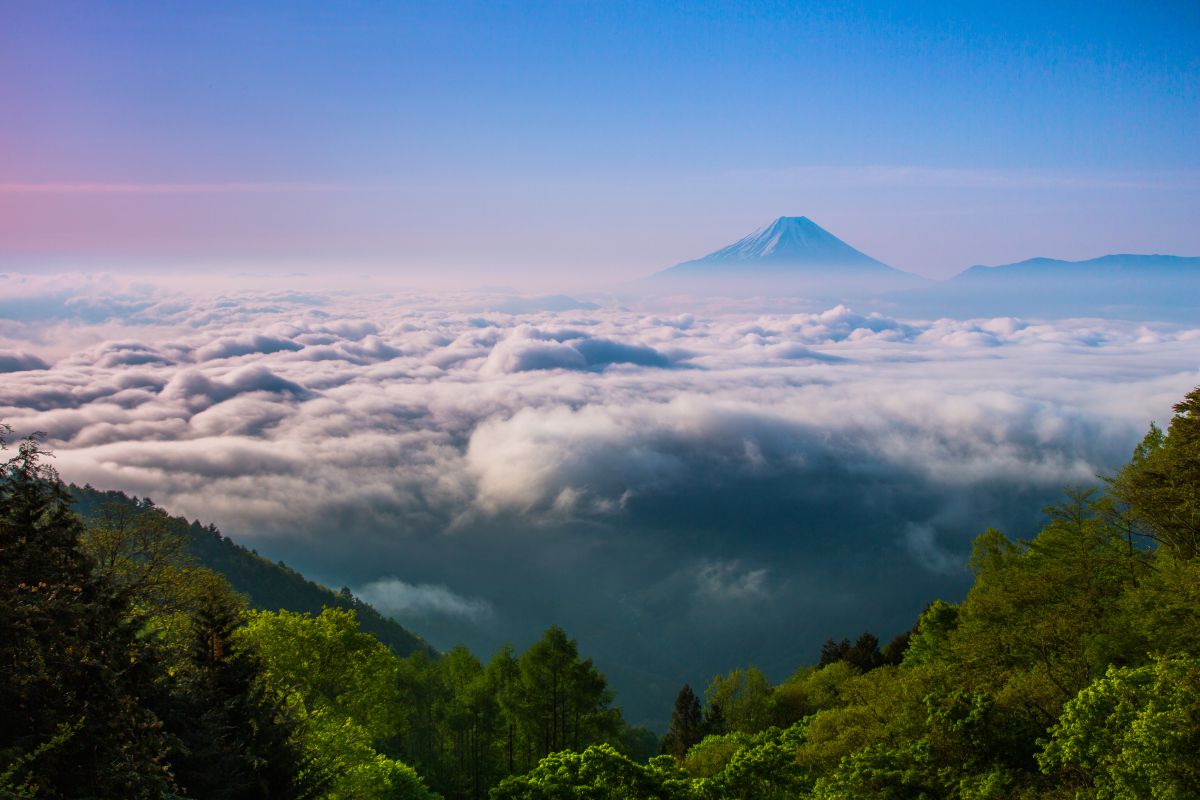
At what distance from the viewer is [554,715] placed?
40688mm

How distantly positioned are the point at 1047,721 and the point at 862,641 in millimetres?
41010

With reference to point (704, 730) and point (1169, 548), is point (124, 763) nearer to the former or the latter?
point (1169, 548)

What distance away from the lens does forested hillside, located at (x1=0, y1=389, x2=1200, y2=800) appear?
1329 cm

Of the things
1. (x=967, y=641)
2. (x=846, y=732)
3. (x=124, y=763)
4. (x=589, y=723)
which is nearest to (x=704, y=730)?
(x=589, y=723)

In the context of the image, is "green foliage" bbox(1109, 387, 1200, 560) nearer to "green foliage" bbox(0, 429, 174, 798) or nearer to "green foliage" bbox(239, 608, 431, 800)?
"green foliage" bbox(239, 608, 431, 800)

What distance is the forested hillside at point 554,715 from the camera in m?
13.3

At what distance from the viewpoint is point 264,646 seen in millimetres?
30688

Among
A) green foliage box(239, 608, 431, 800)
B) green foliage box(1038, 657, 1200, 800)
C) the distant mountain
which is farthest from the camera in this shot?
the distant mountain

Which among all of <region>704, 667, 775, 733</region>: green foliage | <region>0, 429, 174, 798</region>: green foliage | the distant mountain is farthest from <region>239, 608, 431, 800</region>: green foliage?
the distant mountain

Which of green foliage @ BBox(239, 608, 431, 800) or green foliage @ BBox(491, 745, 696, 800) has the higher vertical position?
green foliage @ BBox(491, 745, 696, 800)

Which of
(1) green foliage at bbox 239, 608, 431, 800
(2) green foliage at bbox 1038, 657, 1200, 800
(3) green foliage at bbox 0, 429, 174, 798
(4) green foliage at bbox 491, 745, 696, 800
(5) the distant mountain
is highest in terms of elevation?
(3) green foliage at bbox 0, 429, 174, 798

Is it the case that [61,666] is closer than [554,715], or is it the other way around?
[61,666]

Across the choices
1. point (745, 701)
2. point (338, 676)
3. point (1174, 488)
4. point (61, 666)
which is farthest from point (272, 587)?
point (1174, 488)

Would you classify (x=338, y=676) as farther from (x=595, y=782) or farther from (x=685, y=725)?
(x=685, y=725)
